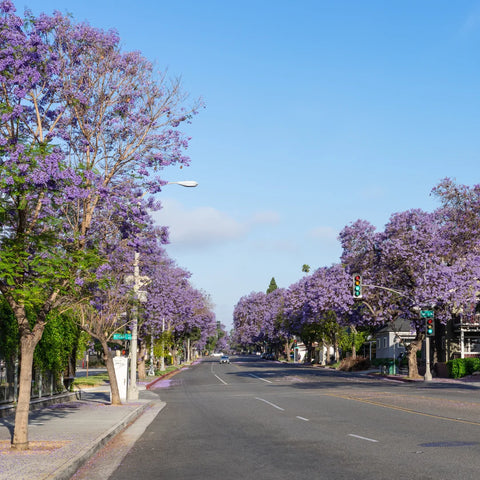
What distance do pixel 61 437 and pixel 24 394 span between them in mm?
1909

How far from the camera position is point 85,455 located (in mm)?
11914

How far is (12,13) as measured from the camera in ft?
46.4

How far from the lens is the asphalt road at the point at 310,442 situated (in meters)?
10.6

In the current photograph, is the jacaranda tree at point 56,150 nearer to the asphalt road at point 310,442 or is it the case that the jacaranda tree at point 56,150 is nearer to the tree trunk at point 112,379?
the asphalt road at point 310,442

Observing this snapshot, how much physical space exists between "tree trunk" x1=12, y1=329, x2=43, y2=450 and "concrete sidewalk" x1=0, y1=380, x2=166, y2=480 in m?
0.23

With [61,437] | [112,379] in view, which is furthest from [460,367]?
[61,437]

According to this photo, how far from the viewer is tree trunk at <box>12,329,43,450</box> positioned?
12.5m

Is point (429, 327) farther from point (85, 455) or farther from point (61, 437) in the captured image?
point (85, 455)

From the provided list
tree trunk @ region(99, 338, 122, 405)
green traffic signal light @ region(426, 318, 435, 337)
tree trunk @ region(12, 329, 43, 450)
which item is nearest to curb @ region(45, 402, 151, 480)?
tree trunk @ region(12, 329, 43, 450)

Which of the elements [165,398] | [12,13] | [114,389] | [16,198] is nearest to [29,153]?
[16,198]

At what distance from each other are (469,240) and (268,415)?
28.7 metres

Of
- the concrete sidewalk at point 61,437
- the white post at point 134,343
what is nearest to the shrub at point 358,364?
the white post at point 134,343

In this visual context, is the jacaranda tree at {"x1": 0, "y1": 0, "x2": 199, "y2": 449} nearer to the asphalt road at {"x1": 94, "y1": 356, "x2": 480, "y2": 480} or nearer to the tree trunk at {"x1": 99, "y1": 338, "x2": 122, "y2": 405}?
the asphalt road at {"x1": 94, "y1": 356, "x2": 480, "y2": 480}

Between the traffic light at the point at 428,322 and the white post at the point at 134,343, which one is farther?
the traffic light at the point at 428,322
